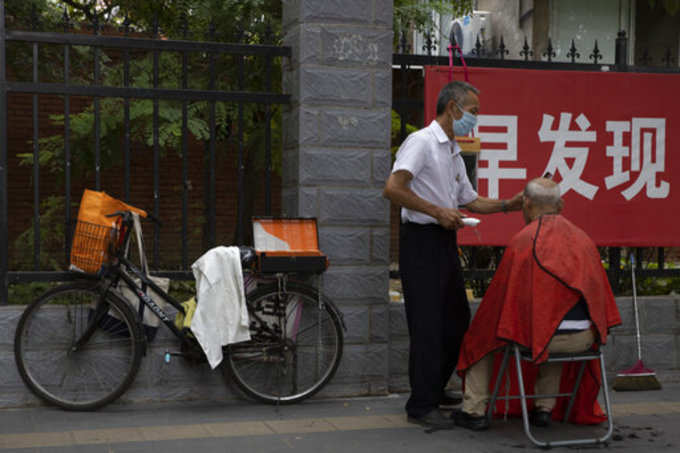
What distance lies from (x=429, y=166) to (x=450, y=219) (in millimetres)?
397

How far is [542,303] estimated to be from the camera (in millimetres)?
4430

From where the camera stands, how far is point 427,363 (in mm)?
4949

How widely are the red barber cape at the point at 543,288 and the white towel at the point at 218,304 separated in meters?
1.55

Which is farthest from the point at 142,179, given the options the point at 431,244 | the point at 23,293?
the point at 431,244

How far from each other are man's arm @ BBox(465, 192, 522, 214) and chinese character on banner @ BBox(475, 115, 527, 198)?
793 millimetres

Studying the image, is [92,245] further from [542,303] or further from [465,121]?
[542,303]

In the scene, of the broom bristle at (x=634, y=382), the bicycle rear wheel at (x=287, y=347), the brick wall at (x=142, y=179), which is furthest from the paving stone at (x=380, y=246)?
the brick wall at (x=142, y=179)

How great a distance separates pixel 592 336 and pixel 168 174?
10.7 meters

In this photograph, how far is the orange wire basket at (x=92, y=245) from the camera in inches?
200

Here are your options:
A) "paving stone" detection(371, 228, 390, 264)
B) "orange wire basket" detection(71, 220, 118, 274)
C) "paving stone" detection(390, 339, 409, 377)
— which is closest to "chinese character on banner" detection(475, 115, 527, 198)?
"paving stone" detection(371, 228, 390, 264)

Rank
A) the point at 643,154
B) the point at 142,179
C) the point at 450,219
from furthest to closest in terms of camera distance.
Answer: the point at 142,179 < the point at 643,154 < the point at 450,219

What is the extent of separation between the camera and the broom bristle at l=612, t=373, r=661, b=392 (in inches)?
239

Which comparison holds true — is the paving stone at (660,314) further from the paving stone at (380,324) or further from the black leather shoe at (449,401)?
the paving stone at (380,324)

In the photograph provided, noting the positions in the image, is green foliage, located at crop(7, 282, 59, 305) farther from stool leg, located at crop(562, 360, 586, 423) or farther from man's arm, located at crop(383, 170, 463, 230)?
stool leg, located at crop(562, 360, 586, 423)
